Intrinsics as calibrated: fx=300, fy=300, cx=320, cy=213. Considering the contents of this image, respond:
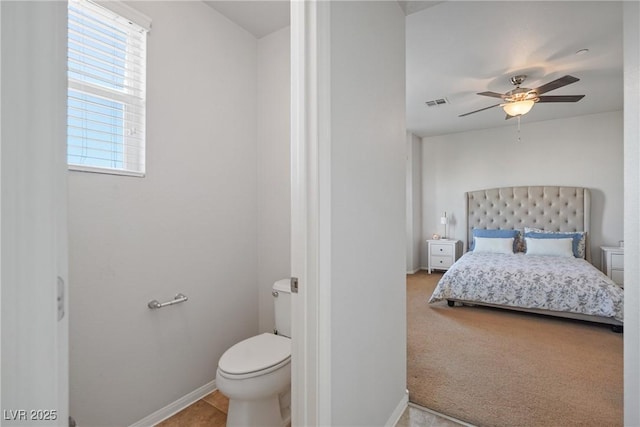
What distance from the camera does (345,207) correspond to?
1236 mm

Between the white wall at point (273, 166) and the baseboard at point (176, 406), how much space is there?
20.5 inches

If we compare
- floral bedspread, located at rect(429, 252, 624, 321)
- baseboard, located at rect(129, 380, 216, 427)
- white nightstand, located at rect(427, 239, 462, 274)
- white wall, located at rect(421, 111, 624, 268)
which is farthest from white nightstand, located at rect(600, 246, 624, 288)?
baseboard, located at rect(129, 380, 216, 427)

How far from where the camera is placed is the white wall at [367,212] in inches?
47.1

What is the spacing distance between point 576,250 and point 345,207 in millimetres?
4597

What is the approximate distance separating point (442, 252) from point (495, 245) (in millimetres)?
954

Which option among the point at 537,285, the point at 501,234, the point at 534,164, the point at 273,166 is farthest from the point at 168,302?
the point at 534,164

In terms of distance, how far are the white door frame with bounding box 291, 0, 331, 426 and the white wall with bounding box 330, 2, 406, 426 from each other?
0.14ft

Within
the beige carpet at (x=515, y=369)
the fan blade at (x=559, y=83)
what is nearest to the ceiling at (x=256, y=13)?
the fan blade at (x=559, y=83)

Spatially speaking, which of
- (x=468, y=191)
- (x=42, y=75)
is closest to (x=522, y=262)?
(x=468, y=191)

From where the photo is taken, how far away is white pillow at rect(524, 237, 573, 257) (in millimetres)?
4008

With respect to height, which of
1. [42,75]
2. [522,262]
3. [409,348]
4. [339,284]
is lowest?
[409,348]

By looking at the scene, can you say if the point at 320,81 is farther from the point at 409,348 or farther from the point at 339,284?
the point at 409,348

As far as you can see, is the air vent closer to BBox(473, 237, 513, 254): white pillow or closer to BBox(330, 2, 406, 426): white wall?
BBox(473, 237, 513, 254): white pillow

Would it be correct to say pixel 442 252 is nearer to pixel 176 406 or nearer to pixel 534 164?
pixel 534 164
